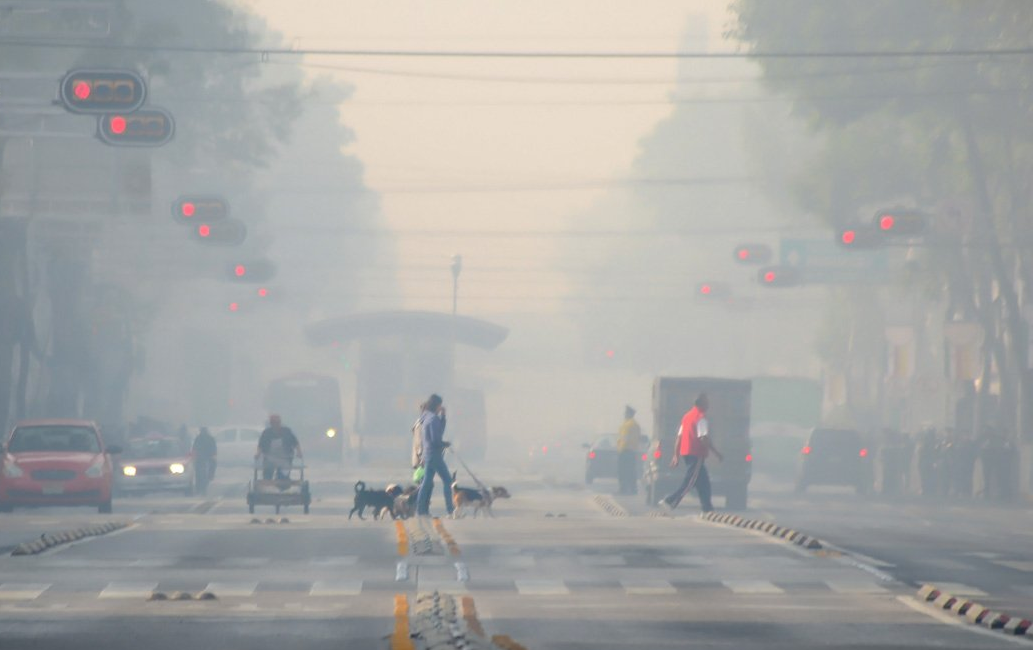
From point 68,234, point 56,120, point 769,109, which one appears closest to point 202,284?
point 769,109

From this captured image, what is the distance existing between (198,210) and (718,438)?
35.7ft

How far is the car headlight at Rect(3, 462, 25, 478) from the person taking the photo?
111 feet

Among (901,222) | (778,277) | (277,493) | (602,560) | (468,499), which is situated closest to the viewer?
(602,560)

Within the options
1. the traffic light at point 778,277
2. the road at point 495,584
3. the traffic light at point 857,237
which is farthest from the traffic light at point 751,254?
the road at point 495,584

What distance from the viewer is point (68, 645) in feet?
43.4

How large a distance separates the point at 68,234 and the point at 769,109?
5790cm

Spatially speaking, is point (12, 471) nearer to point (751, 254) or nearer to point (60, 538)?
point (60, 538)

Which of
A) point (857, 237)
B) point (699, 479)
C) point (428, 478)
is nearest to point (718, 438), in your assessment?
point (857, 237)

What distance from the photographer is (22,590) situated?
17.0 meters

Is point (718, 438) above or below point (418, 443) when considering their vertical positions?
above

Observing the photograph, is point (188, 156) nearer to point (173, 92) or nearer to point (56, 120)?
point (173, 92)

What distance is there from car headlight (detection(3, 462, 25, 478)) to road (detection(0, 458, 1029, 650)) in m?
5.46

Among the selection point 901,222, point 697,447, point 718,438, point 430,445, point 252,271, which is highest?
point 901,222

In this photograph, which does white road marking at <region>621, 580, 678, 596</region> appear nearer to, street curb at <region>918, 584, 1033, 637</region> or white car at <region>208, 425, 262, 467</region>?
street curb at <region>918, 584, 1033, 637</region>
